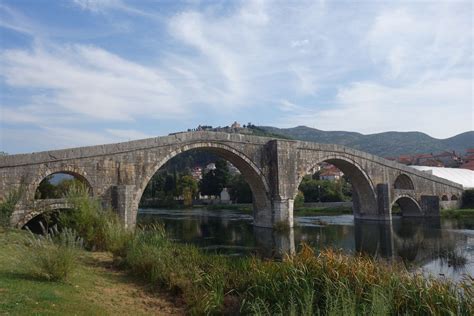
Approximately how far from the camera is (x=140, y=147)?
19.2 metres

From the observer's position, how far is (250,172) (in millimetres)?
24344

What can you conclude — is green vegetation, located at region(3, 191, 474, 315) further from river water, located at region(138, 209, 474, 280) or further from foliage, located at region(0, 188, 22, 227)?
river water, located at region(138, 209, 474, 280)

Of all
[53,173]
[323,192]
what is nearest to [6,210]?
[53,173]

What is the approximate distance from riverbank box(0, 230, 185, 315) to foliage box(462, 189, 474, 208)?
37049 mm

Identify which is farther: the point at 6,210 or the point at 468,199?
the point at 468,199

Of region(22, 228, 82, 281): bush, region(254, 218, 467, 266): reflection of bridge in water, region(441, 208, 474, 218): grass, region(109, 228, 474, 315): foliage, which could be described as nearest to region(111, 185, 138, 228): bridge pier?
region(254, 218, 467, 266): reflection of bridge in water

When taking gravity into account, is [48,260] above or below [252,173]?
below

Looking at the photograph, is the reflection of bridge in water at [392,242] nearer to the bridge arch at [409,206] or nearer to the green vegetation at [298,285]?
the green vegetation at [298,285]

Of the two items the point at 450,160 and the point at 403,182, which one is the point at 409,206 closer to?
the point at 403,182

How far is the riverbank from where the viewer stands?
531 cm

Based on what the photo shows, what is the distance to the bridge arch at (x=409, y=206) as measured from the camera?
109ft

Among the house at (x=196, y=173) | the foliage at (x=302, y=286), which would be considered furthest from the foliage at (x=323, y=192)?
the foliage at (x=302, y=286)

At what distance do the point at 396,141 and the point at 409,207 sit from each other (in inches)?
5675

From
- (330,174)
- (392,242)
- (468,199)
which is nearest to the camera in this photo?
(392,242)
